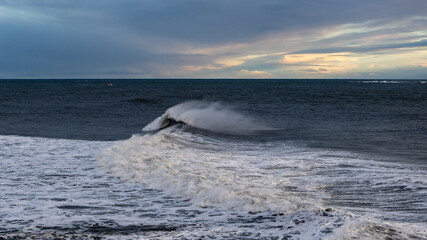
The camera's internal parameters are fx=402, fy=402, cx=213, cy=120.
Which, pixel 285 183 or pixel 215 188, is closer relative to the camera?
pixel 215 188

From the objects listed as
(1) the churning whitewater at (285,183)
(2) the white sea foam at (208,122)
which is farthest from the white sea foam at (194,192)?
(2) the white sea foam at (208,122)

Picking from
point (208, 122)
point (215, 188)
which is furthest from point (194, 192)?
point (208, 122)

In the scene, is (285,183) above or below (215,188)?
below

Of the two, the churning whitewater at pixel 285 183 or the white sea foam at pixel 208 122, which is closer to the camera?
the churning whitewater at pixel 285 183

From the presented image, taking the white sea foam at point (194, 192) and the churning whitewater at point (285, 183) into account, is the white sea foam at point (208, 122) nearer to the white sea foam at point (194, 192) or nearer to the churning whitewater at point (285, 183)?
the churning whitewater at point (285, 183)

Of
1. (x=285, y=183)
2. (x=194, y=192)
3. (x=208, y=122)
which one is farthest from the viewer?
(x=208, y=122)

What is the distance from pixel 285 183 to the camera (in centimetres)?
856

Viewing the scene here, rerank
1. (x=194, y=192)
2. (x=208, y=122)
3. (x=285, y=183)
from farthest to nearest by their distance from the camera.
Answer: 1. (x=208, y=122)
2. (x=285, y=183)
3. (x=194, y=192)

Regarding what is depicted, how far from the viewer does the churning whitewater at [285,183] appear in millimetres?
5625

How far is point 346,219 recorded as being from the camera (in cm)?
559

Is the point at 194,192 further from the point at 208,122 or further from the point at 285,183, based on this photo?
the point at 208,122

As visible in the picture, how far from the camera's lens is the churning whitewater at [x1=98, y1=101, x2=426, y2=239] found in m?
5.62

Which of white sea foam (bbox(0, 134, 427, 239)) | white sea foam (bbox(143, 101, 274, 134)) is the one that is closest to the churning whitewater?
white sea foam (bbox(0, 134, 427, 239))

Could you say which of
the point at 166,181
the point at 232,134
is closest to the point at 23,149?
the point at 166,181
